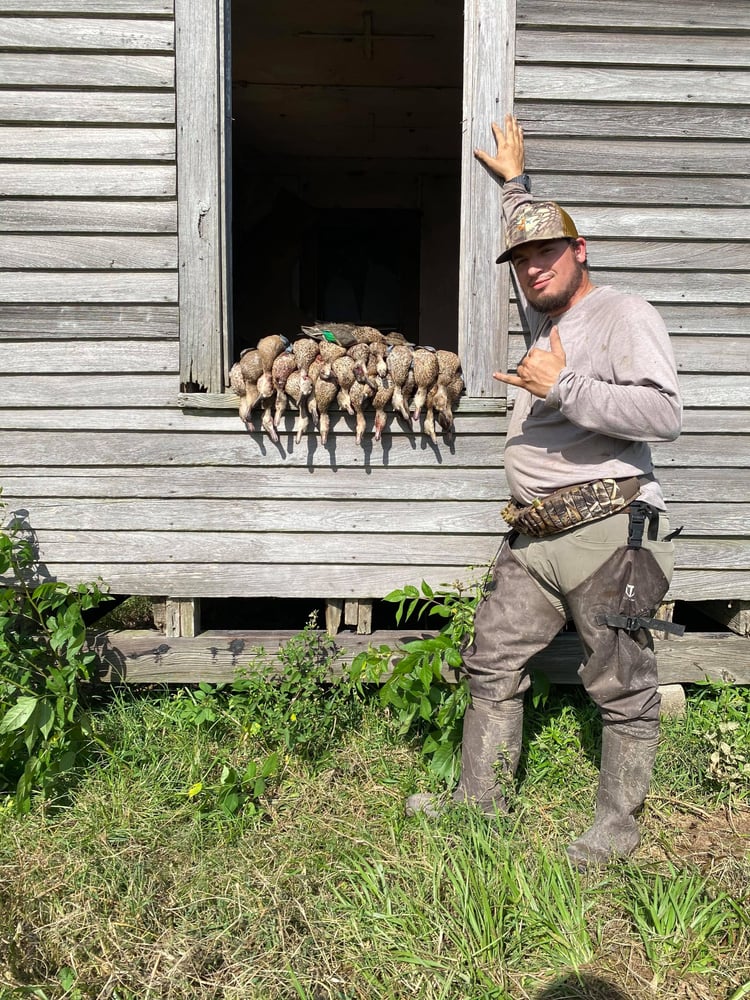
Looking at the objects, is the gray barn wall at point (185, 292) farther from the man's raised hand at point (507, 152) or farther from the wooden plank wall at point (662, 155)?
the man's raised hand at point (507, 152)

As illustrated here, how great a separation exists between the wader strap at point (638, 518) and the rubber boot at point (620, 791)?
667 millimetres

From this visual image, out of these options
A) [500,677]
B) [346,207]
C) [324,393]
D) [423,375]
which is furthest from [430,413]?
[346,207]

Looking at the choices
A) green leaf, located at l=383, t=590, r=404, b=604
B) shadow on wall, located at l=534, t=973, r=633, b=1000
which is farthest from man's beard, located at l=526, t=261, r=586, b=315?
shadow on wall, located at l=534, t=973, r=633, b=1000

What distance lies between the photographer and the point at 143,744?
352 cm

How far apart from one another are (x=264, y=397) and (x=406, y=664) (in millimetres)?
1302

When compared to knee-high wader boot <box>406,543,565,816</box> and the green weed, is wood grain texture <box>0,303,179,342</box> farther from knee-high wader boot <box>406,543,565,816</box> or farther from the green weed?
the green weed

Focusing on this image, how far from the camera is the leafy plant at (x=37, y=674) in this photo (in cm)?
317

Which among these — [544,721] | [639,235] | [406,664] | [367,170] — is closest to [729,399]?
[639,235]

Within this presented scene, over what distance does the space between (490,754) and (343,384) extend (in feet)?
5.40

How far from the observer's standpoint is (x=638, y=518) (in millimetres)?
2801

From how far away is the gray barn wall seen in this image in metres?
3.51

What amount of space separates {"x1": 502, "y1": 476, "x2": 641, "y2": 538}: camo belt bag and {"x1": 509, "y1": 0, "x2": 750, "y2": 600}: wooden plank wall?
1003 millimetres

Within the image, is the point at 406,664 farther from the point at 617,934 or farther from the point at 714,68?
the point at 714,68

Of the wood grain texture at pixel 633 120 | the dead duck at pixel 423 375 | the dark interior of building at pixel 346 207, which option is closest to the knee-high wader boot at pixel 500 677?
the dead duck at pixel 423 375
